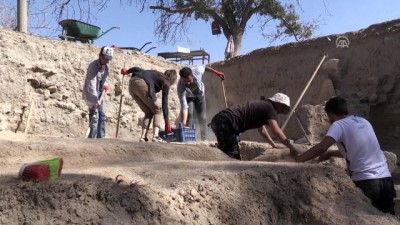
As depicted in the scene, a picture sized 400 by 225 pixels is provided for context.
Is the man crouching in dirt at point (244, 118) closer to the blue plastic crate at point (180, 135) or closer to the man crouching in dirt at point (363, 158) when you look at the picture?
the man crouching in dirt at point (363, 158)

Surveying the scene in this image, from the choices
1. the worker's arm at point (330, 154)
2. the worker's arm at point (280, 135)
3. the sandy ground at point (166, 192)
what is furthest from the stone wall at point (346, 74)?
the sandy ground at point (166, 192)

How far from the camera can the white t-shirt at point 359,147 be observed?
3.70 meters

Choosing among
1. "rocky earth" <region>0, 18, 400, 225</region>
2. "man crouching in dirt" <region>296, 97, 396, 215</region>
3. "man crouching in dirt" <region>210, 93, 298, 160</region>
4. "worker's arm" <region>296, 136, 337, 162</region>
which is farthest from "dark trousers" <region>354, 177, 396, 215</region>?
"man crouching in dirt" <region>210, 93, 298, 160</region>

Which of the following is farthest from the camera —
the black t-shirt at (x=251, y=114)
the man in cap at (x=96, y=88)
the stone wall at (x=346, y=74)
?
the stone wall at (x=346, y=74)

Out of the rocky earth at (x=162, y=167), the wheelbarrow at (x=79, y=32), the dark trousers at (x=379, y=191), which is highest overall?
the wheelbarrow at (x=79, y=32)

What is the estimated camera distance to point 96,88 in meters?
6.80

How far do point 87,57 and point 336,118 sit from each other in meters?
6.72

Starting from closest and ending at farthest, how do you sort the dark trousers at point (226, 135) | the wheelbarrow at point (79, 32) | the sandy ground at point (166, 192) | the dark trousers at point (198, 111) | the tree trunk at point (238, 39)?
the sandy ground at point (166, 192) < the dark trousers at point (226, 135) < the dark trousers at point (198, 111) < the wheelbarrow at point (79, 32) < the tree trunk at point (238, 39)

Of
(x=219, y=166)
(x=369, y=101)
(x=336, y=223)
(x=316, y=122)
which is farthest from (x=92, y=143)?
(x=369, y=101)

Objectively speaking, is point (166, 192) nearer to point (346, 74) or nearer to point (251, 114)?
point (251, 114)

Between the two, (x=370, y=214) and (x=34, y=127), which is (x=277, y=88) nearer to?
(x=34, y=127)

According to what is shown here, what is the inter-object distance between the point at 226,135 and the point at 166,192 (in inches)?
87.8

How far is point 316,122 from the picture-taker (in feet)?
26.2

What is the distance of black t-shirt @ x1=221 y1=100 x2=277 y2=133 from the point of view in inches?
184
